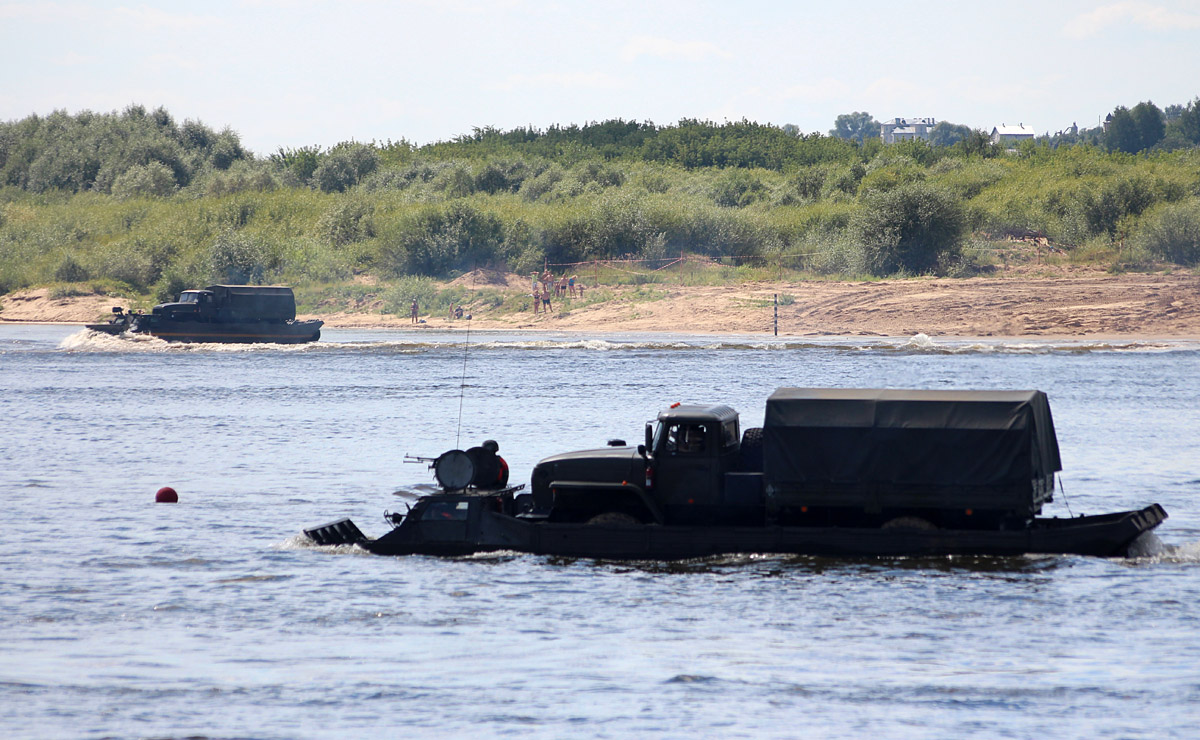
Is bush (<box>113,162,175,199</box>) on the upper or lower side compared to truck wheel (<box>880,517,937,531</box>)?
upper

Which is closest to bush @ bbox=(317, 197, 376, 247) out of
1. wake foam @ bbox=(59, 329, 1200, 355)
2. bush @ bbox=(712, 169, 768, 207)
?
bush @ bbox=(712, 169, 768, 207)

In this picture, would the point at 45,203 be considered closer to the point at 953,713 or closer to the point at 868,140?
the point at 868,140

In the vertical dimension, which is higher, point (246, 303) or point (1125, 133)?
point (1125, 133)

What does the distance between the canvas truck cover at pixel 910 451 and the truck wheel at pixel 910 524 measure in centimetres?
36

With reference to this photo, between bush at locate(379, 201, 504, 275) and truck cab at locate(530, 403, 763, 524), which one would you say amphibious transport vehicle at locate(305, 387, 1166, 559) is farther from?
bush at locate(379, 201, 504, 275)

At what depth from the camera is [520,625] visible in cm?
1711

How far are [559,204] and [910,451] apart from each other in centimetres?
8100

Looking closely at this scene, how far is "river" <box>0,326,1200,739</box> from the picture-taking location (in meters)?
13.7

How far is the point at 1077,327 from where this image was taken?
64.8 metres

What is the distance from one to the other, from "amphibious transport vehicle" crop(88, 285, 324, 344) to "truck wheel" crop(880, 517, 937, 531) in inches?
2015

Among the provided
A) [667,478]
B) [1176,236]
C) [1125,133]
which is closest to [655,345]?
[1176,236]

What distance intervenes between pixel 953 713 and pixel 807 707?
1.50 meters

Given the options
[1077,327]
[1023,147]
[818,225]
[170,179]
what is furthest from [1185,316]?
[170,179]

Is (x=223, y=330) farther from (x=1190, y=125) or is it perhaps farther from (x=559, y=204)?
(x=1190, y=125)
